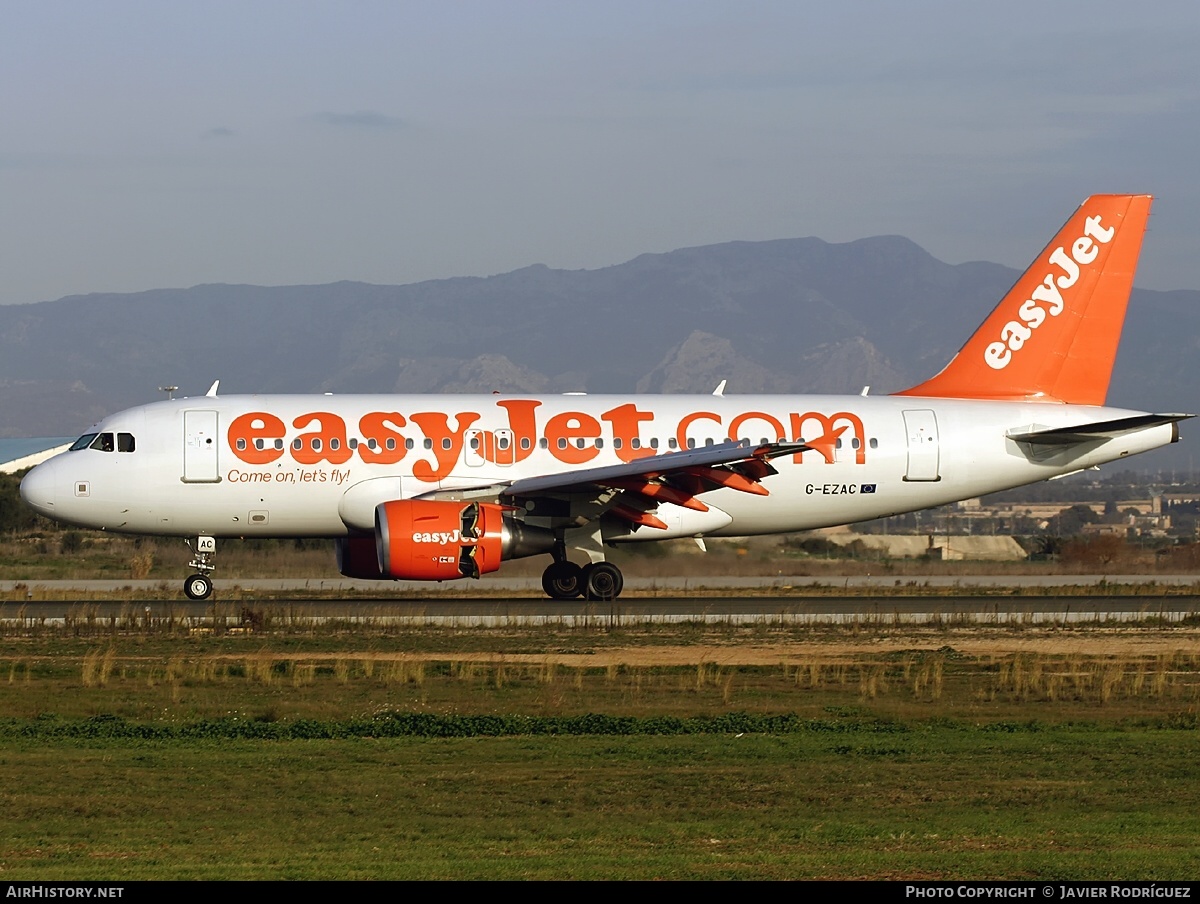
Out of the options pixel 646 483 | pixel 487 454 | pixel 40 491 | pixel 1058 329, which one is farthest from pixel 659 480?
pixel 40 491

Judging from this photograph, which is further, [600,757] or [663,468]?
[663,468]

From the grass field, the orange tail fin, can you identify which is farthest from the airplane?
the grass field

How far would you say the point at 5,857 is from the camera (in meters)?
10.3

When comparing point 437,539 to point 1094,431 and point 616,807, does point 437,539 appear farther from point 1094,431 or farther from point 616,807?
point 616,807

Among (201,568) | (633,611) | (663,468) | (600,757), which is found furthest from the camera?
(201,568)

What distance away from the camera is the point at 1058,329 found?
3478 cm

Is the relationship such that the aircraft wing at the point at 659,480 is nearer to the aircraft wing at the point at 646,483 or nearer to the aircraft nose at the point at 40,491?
the aircraft wing at the point at 646,483

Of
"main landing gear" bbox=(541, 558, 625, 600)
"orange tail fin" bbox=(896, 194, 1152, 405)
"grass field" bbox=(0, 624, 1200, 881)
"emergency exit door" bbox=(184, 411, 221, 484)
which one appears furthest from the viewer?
"orange tail fin" bbox=(896, 194, 1152, 405)

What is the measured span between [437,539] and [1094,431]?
13.4 metres

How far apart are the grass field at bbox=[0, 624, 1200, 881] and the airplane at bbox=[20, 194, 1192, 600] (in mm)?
6290

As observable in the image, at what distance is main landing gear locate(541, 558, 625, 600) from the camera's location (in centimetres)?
3091

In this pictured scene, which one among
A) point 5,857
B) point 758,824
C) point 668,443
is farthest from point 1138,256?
point 5,857

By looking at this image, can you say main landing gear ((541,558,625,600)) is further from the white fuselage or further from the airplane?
the white fuselage
